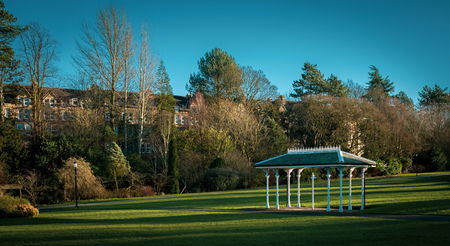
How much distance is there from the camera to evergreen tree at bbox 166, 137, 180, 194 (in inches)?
1709

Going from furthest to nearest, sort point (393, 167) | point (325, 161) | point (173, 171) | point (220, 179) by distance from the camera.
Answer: point (393, 167) → point (173, 171) → point (220, 179) → point (325, 161)

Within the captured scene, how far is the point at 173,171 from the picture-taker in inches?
1735

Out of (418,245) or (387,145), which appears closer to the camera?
(418,245)

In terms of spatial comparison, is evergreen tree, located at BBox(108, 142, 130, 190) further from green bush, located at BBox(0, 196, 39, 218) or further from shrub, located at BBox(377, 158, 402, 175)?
shrub, located at BBox(377, 158, 402, 175)

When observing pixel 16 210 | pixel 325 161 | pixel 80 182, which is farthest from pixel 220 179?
pixel 325 161

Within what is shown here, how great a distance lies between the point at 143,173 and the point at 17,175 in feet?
45.3

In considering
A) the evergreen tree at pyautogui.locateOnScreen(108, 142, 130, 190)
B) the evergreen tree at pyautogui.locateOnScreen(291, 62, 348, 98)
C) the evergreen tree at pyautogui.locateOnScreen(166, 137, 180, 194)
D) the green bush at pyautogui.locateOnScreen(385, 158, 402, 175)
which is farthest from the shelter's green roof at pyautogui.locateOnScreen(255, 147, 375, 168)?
the evergreen tree at pyautogui.locateOnScreen(291, 62, 348, 98)

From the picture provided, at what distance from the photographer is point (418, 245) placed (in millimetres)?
9969

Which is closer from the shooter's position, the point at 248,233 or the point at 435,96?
the point at 248,233

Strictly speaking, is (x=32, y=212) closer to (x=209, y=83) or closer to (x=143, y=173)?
(x=143, y=173)

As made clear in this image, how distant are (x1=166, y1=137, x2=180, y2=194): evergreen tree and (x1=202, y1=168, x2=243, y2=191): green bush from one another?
3.55m

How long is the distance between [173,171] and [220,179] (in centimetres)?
604

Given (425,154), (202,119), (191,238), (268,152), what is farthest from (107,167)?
(425,154)

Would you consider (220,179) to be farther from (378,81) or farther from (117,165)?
(378,81)
